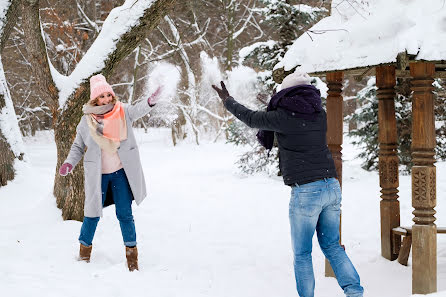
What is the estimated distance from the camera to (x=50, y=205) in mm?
6961

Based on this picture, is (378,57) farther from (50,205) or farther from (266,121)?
(50,205)

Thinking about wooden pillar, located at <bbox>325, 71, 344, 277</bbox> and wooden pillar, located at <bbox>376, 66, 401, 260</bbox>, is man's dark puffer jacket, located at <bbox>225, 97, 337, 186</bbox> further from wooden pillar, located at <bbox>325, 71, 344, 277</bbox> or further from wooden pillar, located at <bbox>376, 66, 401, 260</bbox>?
wooden pillar, located at <bbox>376, 66, 401, 260</bbox>

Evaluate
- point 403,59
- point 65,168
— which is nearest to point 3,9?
point 65,168

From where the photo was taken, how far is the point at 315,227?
3.81 m

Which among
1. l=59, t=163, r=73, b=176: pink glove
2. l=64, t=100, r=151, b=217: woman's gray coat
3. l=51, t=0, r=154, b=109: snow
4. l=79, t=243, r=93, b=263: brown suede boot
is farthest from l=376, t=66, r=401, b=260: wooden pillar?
l=59, t=163, r=73, b=176: pink glove

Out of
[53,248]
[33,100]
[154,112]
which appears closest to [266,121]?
[53,248]

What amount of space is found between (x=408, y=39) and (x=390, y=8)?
1.66 feet

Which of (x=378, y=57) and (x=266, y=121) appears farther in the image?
(x=378, y=57)

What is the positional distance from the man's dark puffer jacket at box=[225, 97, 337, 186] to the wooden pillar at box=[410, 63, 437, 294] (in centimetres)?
113

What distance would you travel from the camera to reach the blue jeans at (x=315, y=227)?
3693mm

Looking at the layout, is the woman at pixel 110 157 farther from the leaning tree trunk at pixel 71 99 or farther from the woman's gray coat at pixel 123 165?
the leaning tree trunk at pixel 71 99

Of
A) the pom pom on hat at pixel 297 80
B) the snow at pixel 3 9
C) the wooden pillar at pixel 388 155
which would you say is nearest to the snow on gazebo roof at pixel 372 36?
the pom pom on hat at pixel 297 80

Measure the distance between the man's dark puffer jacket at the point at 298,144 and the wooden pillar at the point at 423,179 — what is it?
3.71ft

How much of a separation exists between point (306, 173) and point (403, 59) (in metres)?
1.27
